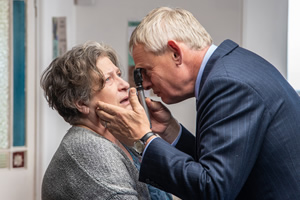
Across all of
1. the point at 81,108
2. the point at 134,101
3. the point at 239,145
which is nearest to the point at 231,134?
the point at 239,145

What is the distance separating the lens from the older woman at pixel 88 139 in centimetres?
142

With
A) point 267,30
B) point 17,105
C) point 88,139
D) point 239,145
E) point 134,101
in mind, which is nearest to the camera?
point 239,145

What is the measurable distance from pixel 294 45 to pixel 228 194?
1973 millimetres

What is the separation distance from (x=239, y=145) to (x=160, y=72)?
41 centimetres

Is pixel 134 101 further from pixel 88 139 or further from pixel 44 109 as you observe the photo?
pixel 44 109

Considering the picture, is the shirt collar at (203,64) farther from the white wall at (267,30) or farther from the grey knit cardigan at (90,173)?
the white wall at (267,30)

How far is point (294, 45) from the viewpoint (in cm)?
285

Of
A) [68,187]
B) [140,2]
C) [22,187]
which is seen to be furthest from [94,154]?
[140,2]

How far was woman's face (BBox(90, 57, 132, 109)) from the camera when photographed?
167 cm

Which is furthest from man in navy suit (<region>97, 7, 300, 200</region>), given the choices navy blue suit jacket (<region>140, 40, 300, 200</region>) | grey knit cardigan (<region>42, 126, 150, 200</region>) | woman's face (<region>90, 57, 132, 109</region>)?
woman's face (<region>90, 57, 132, 109</region>)

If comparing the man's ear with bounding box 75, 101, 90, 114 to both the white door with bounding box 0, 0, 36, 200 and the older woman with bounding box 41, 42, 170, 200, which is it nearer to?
the older woman with bounding box 41, 42, 170, 200

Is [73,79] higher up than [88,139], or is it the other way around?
[73,79]

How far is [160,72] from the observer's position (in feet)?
4.65

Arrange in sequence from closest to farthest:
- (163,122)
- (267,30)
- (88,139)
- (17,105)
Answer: (88,139)
(163,122)
(17,105)
(267,30)
